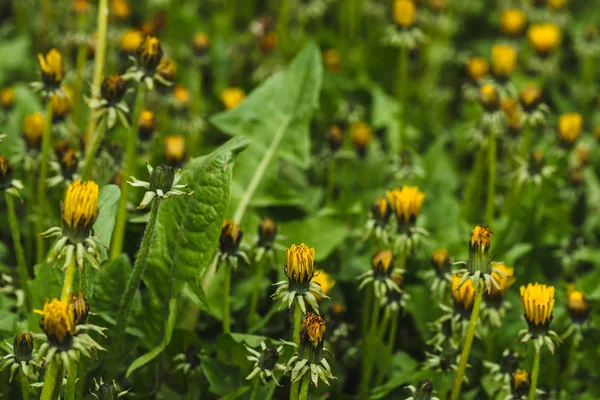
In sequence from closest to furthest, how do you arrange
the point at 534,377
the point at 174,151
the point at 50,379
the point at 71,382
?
the point at 50,379, the point at 71,382, the point at 534,377, the point at 174,151

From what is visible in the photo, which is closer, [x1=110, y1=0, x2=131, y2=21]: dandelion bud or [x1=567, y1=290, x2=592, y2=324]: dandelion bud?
[x1=567, y1=290, x2=592, y2=324]: dandelion bud

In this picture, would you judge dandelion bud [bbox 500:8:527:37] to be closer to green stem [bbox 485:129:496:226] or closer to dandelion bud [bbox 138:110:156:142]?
green stem [bbox 485:129:496:226]

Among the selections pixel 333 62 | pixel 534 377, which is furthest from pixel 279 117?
pixel 534 377

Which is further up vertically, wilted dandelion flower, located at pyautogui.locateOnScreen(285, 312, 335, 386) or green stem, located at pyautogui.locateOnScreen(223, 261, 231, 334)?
wilted dandelion flower, located at pyautogui.locateOnScreen(285, 312, 335, 386)

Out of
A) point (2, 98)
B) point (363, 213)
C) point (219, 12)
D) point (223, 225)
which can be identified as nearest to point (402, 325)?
point (363, 213)

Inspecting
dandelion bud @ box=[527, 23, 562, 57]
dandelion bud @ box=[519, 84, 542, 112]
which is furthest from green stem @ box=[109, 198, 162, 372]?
dandelion bud @ box=[527, 23, 562, 57]

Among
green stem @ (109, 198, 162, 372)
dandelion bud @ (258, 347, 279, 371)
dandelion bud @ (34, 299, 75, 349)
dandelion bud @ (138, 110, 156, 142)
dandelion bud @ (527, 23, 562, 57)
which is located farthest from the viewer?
dandelion bud @ (527, 23, 562, 57)

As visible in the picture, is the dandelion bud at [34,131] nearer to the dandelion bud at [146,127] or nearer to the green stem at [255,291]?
the dandelion bud at [146,127]

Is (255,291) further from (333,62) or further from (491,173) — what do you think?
(333,62)
